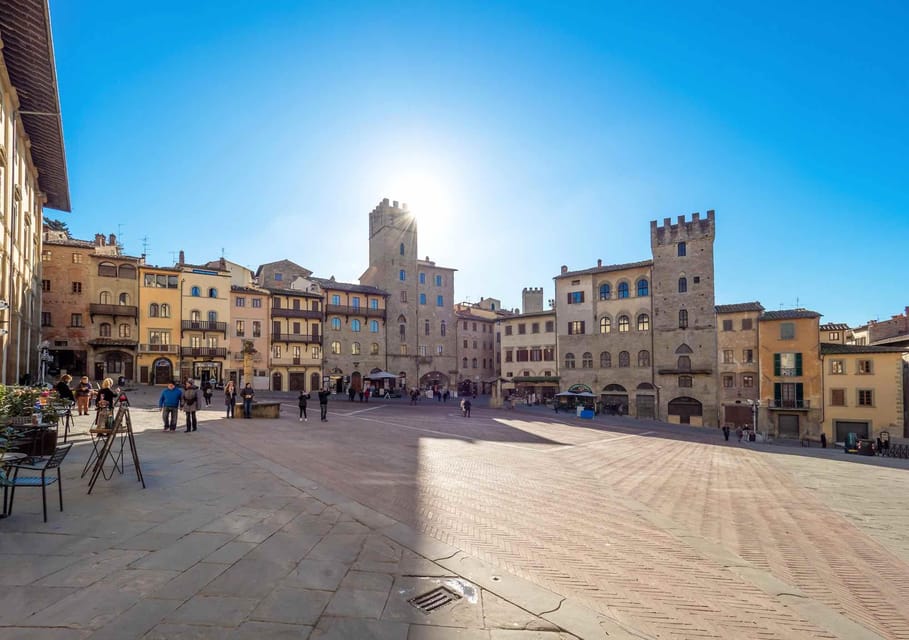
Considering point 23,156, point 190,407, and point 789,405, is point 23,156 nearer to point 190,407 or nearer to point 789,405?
point 190,407

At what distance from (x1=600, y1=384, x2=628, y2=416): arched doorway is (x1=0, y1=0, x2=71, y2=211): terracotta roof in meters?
42.6

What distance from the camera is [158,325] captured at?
43719 mm

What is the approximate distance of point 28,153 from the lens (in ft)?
77.9

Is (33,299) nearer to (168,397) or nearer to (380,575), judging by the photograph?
(168,397)

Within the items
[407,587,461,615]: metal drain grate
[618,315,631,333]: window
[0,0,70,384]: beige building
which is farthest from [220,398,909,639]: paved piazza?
[618,315,631,333]: window

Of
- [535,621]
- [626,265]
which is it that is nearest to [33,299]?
[535,621]

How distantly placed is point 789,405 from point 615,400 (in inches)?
521

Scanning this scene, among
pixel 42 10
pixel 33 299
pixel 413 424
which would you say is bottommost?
pixel 413 424

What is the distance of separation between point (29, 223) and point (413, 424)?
2173 centimetres

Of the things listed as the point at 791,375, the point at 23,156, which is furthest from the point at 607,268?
the point at 23,156

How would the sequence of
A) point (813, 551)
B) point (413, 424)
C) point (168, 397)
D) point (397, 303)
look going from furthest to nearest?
point (397, 303) → point (413, 424) → point (168, 397) → point (813, 551)

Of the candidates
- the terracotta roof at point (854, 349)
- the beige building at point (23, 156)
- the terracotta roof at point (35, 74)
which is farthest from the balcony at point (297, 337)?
the terracotta roof at point (854, 349)

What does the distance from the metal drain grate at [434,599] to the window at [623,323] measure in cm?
4386

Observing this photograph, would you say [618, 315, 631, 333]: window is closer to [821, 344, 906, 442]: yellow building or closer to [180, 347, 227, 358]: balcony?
[821, 344, 906, 442]: yellow building
